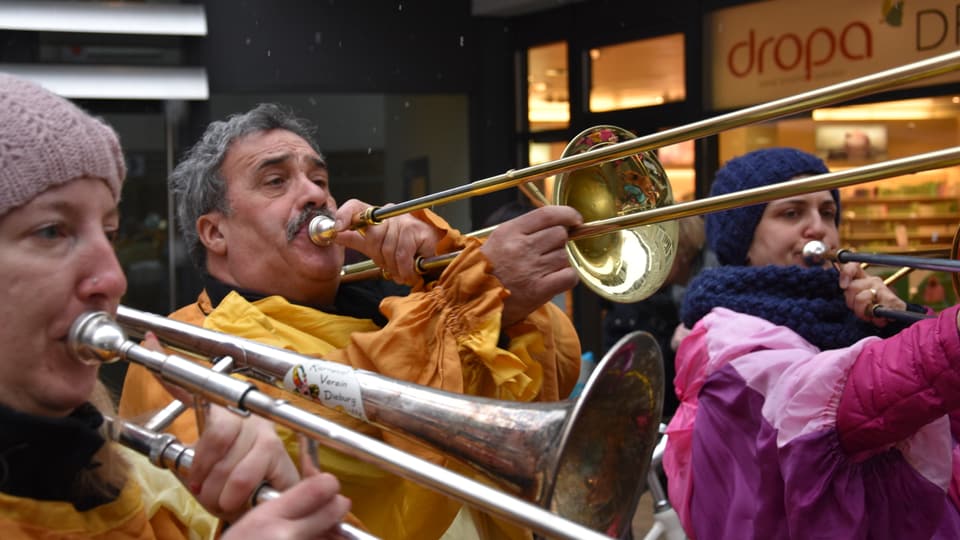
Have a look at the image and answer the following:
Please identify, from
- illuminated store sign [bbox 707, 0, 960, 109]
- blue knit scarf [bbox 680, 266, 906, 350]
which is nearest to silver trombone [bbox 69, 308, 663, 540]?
blue knit scarf [bbox 680, 266, 906, 350]

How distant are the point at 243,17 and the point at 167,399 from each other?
5062mm

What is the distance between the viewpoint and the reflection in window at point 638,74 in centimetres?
662

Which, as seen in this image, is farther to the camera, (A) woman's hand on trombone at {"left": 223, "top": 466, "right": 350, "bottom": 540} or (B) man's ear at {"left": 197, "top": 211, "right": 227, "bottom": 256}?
(B) man's ear at {"left": 197, "top": 211, "right": 227, "bottom": 256}

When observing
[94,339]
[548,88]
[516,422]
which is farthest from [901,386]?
[548,88]

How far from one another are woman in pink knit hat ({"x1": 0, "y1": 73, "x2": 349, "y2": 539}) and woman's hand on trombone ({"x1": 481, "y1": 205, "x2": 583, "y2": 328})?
0.78m

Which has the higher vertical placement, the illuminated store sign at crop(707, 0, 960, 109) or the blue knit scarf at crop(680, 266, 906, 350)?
the illuminated store sign at crop(707, 0, 960, 109)

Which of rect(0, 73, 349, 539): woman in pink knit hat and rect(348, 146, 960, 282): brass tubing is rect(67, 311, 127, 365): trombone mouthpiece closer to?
rect(0, 73, 349, 539): woman in pink knit hat

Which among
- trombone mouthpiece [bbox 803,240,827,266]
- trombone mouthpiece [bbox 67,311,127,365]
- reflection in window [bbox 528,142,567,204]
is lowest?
trombone mouthpiece [bbox 67,311,127,365]

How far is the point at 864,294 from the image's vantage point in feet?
8.52

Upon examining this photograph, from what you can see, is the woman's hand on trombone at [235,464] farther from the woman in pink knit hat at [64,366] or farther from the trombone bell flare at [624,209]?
the trombone bell flare at [624,209]

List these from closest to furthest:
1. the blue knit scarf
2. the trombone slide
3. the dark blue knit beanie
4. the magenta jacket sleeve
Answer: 1. the trombone slide
2. the magenta jacket sleeve
3. the blue knit scarf
4. the dark blue knit beanie

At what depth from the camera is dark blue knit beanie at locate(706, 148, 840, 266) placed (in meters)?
2.88

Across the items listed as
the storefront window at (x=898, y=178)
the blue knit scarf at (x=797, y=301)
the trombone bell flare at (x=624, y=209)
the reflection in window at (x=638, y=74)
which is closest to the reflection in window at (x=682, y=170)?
the reflection in window at (x=638, y=74)

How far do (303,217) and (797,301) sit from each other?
1267 millimetres
